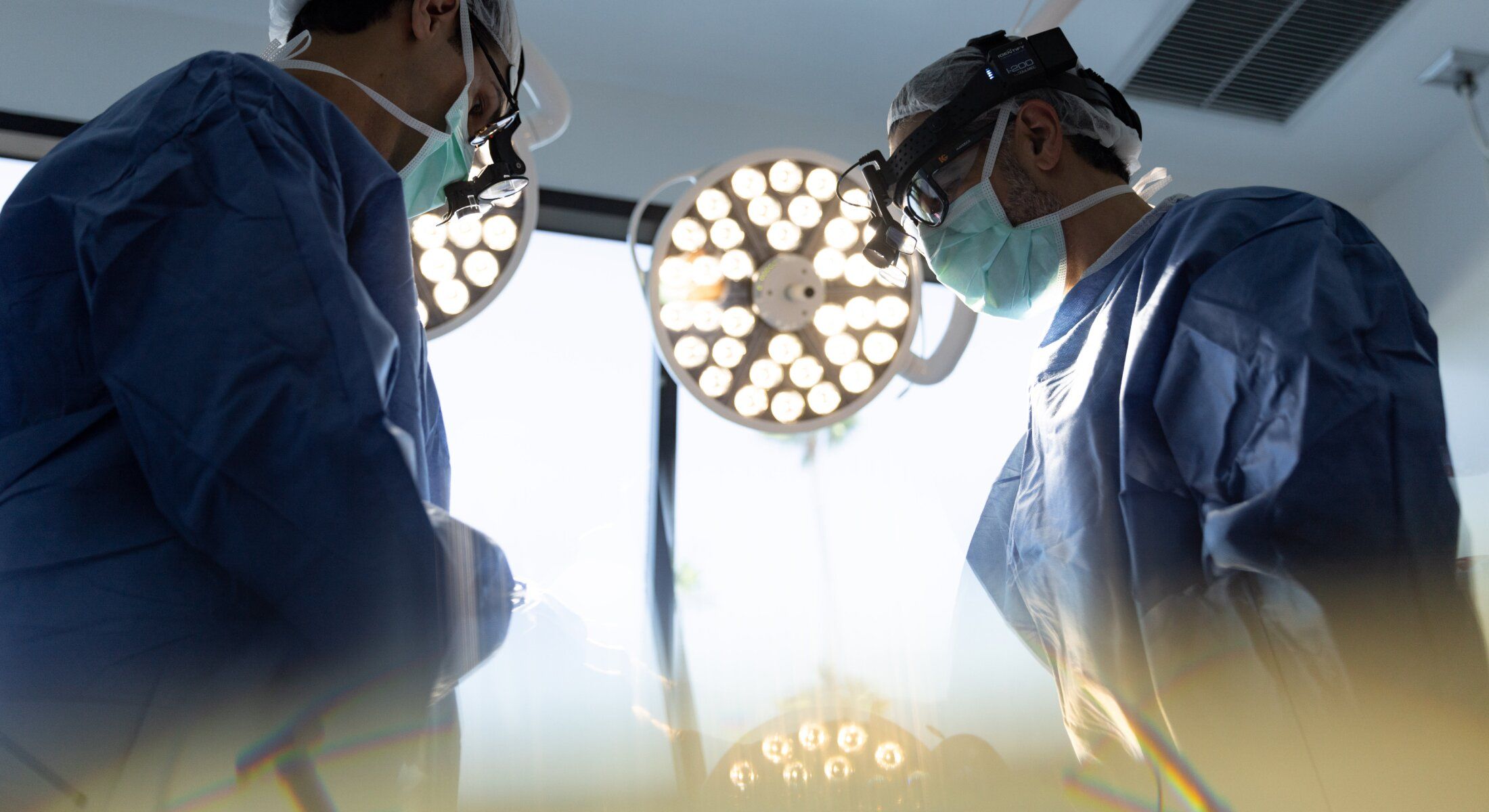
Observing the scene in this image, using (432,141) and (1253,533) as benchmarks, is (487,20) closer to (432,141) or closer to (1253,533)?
(432,141)

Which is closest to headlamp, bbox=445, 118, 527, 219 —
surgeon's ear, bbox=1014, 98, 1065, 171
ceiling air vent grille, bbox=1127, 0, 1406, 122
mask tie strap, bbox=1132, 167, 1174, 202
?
Result: surgeon's ear, bbox=1014, 98, 1065, 171

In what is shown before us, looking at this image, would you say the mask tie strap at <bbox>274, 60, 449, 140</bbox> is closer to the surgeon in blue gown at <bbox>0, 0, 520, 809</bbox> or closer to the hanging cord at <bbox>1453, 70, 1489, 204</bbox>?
the surgeon in blue gown at <bbox>0, 0, 520, 809</bbox>

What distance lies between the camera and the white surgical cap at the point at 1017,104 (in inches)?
70.1

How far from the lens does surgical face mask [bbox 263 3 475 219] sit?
1.30 meters

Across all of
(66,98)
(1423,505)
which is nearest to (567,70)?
(66,98)

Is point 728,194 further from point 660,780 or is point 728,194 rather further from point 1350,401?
point 660,780

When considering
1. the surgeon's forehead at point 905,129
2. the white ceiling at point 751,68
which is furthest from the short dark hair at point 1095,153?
the white ceiling at point 751,68

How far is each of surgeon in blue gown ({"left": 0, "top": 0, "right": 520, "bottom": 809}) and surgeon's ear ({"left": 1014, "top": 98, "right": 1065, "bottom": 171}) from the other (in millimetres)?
1217

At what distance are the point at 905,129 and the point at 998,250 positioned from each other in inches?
11.3

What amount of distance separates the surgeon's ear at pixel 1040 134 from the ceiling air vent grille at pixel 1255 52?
160 cm

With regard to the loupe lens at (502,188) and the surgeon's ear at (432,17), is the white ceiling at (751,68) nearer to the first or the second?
the loupe lens at (502,188)

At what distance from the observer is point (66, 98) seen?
9.41 ft

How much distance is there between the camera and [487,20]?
1.44m

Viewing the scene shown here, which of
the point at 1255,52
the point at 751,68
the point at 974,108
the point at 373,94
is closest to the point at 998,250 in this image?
the point at 974,108
